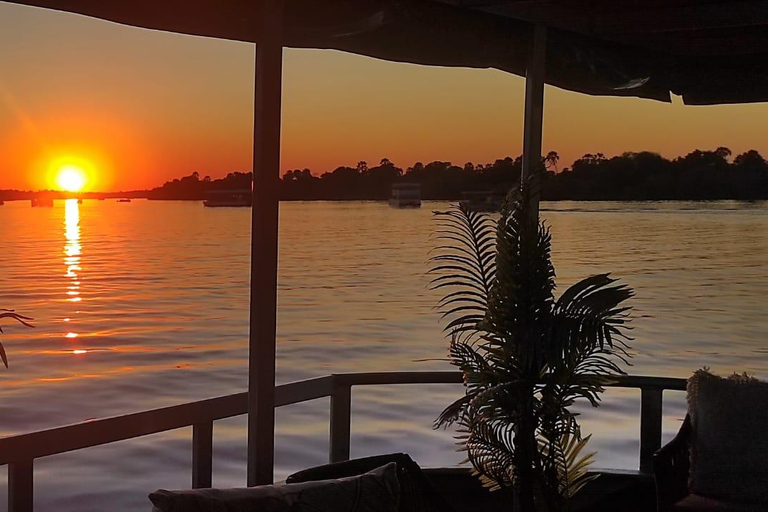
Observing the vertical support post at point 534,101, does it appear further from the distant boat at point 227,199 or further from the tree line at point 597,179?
the distant boat at point 227,199

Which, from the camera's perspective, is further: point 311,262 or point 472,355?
point 311,262

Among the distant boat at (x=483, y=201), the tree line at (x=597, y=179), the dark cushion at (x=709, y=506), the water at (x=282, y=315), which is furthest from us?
the water at (x=282, y=315)

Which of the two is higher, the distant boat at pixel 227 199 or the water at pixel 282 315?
the distant boat at pixel 227 199

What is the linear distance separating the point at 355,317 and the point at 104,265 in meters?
4.28

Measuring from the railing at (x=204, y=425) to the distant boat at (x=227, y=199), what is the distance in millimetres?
5408

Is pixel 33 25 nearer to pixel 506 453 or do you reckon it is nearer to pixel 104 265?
pixel 104 265

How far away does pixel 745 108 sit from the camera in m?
8.21

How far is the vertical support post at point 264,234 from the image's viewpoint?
2848 mm

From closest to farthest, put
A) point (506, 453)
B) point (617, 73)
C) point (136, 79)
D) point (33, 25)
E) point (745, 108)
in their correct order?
point (506, 453)
point (617, 73)
point (745, 108)
point (33, 25)
point (136, 79)

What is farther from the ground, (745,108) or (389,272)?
(745,108)

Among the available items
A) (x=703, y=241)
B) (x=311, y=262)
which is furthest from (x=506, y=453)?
(x=311, y=262)

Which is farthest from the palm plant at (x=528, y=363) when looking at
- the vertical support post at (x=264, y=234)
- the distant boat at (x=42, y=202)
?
the distant boat at (x=42, y=202)

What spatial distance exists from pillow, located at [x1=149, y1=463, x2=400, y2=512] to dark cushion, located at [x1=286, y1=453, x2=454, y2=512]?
0.48ft

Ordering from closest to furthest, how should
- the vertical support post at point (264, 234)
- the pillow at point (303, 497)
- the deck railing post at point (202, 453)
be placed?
the pillow at point (303, 497) → the vertical support post at point (264, 234) → the deck railing post at point (202, 453)
